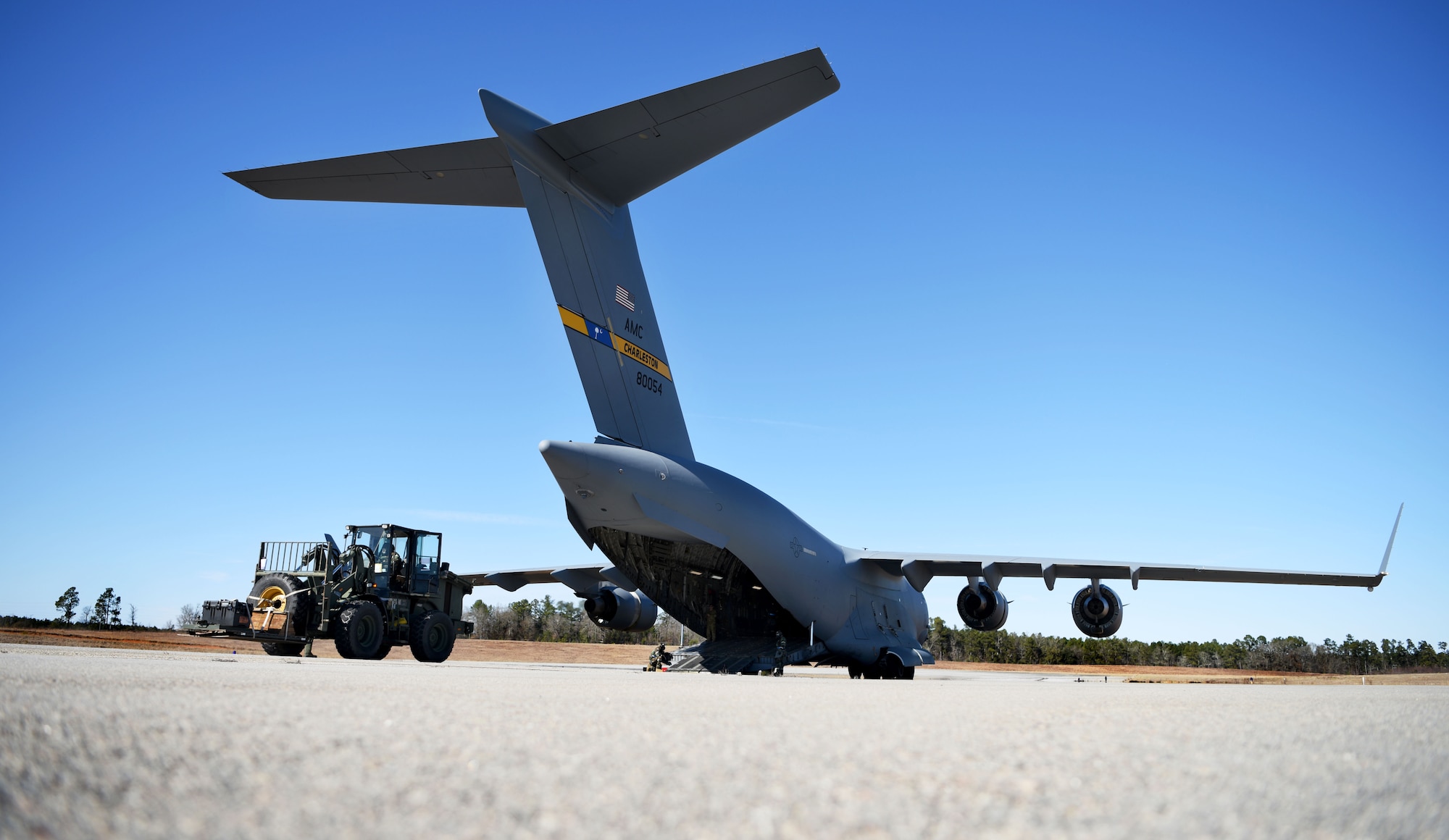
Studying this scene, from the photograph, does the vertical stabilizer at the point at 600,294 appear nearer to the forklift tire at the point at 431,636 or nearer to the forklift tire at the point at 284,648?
the forklift tire at the point at 431,636

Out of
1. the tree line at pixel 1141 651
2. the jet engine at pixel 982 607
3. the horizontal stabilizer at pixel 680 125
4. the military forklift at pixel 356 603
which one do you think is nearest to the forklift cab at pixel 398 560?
the military forklift at pixel 356 603

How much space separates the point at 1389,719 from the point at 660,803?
11.4ft

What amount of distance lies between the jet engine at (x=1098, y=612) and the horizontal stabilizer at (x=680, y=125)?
9.95m

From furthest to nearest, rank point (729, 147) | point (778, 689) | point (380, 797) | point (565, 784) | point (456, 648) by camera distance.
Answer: point (456, 648), point (729, 147), point (778, 689), point (565, 784), point (380, 797)

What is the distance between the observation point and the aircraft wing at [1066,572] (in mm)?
14070

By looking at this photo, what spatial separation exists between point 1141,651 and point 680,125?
158ft

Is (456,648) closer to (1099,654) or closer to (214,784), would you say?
(214,784)

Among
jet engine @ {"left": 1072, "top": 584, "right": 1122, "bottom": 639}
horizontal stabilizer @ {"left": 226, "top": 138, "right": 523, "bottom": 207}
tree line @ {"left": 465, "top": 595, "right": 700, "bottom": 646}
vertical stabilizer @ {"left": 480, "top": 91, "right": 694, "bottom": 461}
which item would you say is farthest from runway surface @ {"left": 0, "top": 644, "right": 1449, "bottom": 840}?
tree line @ {"left": 465, "top": 595, "right": 700, "bottom": 646}

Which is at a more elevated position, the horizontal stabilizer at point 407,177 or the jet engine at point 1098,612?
the horizontal stabilizer at point 407,177

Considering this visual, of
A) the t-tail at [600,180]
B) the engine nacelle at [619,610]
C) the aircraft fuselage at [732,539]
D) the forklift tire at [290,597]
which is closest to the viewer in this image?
the t-tail at [600,180]

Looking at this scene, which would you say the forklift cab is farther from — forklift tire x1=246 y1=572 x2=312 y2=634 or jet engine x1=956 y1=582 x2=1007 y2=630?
jet engine x1=956 y1=582 x2=1007 y2=630

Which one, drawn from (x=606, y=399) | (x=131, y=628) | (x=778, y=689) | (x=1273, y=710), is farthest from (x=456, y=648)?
(x=1273, y=710)

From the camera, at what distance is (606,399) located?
32.1ft

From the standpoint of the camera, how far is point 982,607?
14.8 metres
